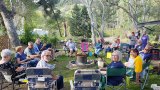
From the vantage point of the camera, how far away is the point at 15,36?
45.6 feet

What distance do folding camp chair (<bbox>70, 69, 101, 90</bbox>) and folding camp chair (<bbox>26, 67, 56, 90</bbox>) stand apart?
0.59 meters

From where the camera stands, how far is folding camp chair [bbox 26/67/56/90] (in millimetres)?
5828

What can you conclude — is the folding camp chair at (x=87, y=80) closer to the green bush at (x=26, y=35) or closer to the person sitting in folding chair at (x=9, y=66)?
the person sitting in folding chair at (x=9, y=66)

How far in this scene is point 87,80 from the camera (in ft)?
18.7

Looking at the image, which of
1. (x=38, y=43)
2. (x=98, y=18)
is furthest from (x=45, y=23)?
(x=38, y=43)

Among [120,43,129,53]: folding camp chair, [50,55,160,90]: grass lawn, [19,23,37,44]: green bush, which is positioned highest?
[19,23,37,44]: green bush

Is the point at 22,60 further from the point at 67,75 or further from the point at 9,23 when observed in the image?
the point at 9,23

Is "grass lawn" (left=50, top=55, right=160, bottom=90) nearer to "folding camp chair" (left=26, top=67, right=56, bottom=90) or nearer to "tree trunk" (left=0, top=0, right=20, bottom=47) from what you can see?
"folding camp chair" (left=26, top=67, right=56, bottom=90)

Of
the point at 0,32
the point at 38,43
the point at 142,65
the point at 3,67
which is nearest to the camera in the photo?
the point at 3,67

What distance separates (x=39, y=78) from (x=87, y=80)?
3.37ft

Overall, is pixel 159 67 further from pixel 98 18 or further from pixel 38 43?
pixel 98 18

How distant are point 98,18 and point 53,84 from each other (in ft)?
113

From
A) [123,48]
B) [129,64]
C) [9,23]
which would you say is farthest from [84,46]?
[129,64]

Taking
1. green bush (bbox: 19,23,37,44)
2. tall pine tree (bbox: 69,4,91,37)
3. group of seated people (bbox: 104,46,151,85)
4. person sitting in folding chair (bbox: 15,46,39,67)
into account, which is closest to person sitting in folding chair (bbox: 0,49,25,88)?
person sitting in folding chair (bbox: 15,46,39,67)
